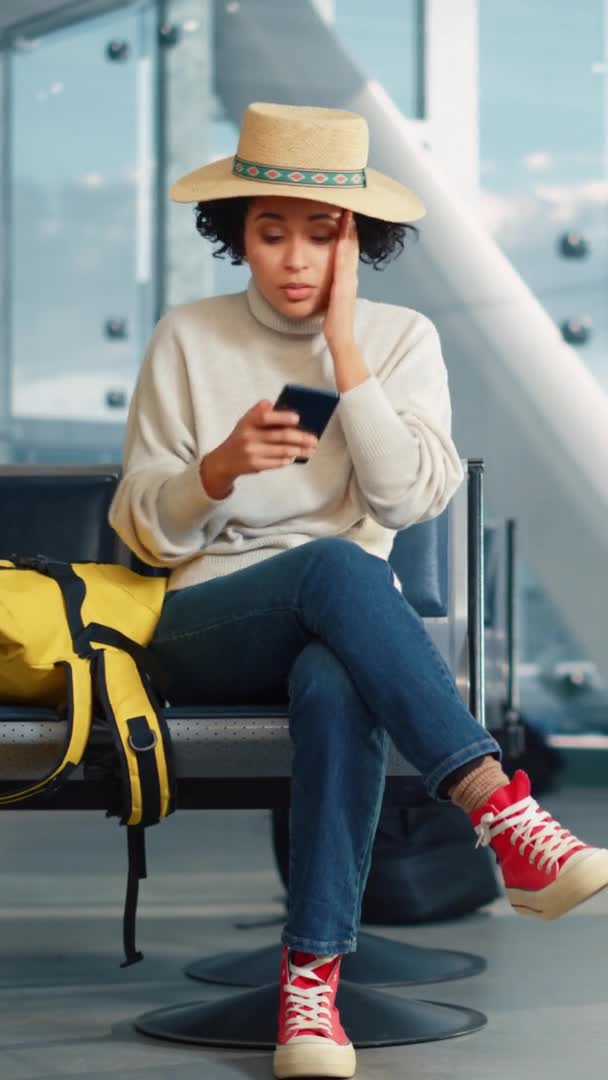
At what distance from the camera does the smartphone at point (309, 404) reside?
2.06 m

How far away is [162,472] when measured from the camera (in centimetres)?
227

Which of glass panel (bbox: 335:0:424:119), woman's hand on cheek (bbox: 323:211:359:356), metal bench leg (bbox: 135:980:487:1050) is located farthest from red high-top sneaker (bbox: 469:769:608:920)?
glass panel (bbox: 335:0:424:119)

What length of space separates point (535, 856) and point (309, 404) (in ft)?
1.96

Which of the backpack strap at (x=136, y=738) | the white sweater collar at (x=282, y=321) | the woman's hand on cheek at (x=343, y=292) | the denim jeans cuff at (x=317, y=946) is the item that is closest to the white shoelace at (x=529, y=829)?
the denim jeans cuff at (x=317, y=946)

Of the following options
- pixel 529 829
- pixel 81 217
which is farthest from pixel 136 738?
pixel 81 217

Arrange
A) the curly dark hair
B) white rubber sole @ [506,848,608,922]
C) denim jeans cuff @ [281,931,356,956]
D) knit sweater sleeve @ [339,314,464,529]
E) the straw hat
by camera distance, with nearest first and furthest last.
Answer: white rubber sole @ [506,848,608,922] < denim jeans cuff @ [281,931,356,956] < knit sweater sleeve @ [339,314,464,529] < the straw hat < the curly dark hair

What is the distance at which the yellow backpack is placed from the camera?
2.07 metres

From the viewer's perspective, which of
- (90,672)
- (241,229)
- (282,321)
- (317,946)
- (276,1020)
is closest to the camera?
(317,946)

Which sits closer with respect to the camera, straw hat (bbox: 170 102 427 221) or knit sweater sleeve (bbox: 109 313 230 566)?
knit sweater sleeve (bbox: 109 313 230 566)

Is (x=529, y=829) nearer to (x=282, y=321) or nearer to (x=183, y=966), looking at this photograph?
(x=282, y=321)

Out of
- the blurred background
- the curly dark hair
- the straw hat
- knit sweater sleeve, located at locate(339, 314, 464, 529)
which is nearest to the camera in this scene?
knit sweater sleeve, located at locate(339, 314, 464, 529)

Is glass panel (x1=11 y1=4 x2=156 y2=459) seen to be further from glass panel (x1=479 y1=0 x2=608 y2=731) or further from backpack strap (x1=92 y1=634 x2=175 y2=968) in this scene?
backpack strap (x1=92 y1=634 x2=175 y2=968)

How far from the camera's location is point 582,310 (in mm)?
6789

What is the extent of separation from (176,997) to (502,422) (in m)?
4.34
